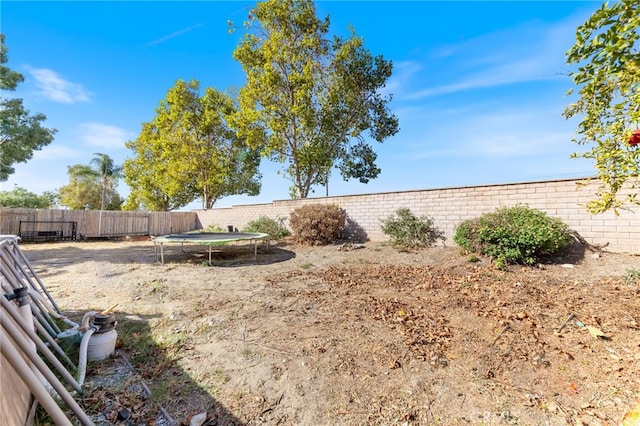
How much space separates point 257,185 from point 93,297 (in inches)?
687

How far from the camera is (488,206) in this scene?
6.71 metres

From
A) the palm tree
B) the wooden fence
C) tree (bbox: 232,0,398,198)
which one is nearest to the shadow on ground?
tree (bbox: 232,0,398,198)

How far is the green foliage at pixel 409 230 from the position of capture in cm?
758

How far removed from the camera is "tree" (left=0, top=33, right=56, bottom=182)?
1048 cm

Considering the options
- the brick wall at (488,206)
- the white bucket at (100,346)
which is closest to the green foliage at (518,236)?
the brick wall at (488,206)

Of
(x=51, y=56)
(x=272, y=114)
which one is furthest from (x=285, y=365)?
(x=272, y=114)

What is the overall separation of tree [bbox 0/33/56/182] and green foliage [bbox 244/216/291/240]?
9.60m

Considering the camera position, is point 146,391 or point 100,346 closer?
point 146,391

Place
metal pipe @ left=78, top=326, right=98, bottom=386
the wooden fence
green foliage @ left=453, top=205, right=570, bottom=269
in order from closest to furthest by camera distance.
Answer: metal pipe @ left=78, top=326, right=98, bottom=386 → green foliage @ left=453, top=205, right=570, bottom=269 → the wooden fence

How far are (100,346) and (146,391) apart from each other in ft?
2.99

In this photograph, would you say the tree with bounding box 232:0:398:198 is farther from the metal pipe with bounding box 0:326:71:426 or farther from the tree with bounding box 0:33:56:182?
the metal pipe with bounding box 0:326:71:426

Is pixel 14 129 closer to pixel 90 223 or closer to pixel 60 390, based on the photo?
pixel 90 223

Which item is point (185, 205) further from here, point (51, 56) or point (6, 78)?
point (51, 56)

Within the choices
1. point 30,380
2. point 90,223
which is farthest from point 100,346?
point 90,223
